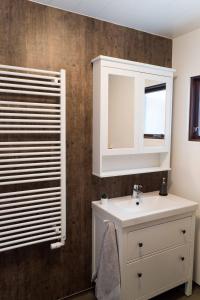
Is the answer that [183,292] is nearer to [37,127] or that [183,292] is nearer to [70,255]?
[70,255]

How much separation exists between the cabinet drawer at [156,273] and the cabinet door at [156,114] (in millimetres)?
945

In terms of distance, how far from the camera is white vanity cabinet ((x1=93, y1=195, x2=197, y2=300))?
71.6 inches

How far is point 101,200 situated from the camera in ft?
6.87

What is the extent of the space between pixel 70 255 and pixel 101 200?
548mm

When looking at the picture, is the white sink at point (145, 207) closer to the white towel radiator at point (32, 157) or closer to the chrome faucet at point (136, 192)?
the chrome faucet at point (136, 192)

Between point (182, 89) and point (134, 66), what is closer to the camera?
point (134, 66)

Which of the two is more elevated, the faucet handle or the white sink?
the faucet handle

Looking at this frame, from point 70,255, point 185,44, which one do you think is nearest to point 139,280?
point 70,255

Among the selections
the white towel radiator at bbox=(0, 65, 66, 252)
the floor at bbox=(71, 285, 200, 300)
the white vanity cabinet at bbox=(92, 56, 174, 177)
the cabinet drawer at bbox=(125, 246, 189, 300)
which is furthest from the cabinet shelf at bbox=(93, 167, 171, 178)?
the floor at bbox=(71, 285, 200, 300)

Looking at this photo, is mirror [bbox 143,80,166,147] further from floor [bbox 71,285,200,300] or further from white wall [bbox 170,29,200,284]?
floor [bbox 71,285,200,300]

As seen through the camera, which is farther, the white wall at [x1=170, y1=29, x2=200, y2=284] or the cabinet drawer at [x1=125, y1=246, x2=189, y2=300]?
the white wall at [x1=170, y1=29, x2=200, y2=284]

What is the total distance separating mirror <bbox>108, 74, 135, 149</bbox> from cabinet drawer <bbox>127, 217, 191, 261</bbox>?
0.75 m

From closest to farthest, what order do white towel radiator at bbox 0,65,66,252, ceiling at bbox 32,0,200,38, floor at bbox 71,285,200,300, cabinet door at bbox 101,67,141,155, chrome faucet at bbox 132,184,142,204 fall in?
white towel radiator at bbox 0,65,66,252 → ceiling at bbox 32,0,200,38 → cabinet door at bbox 101,67,141,155 → floor at bbox 71,285,200,300 → chrome faucet at bbox 132,184,142,204

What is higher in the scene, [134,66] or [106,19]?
[106,19]
